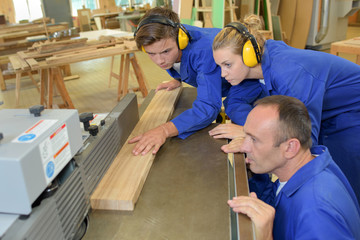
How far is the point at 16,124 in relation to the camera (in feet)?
2.58

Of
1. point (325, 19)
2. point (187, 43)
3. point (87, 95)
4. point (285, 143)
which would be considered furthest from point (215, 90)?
point (325, 19)

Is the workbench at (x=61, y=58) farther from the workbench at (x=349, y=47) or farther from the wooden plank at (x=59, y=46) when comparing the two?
the workbench at (x=349, y=47)

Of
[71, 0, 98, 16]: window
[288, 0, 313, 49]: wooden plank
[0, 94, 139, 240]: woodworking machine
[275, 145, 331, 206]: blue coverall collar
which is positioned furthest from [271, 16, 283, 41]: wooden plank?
[71, 0, 98, 16]: window

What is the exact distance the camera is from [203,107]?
1482mm

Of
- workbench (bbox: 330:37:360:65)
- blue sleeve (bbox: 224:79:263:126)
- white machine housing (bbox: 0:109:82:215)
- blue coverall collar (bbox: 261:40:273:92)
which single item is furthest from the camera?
workbench (bbox: 330:37:360:65)

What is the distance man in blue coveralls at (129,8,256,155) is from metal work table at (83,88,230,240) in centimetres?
10

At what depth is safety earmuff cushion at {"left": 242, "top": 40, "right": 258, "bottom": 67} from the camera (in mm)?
1291

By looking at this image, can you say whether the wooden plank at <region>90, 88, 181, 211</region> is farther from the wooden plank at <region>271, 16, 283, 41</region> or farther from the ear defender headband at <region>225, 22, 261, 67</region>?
the wooden plank at <region>271, 16, 283, 41</region>

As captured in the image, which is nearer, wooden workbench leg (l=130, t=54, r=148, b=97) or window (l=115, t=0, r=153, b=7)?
wooden workbench leg (l=130, t=54, r=148, b=97)

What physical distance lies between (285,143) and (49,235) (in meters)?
0.76

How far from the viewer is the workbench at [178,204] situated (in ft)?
2.79

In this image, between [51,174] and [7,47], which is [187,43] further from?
[7,47]

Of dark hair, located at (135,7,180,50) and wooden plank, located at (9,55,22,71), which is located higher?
dark hair, located at (135,7,180,50)

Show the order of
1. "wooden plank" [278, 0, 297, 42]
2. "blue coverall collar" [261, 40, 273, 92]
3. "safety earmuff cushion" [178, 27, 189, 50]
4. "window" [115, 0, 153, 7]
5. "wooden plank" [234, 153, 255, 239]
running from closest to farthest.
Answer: "wooden plank" [234, 153, 255, 239] → "blue coverall collar" [261, 40, 273, 92] → "safety earmuff cushion" [178, 27, 189, 50] → "wooden plank" [278, 0, 297, 42] → "window" [115, 0, 153, 7]
